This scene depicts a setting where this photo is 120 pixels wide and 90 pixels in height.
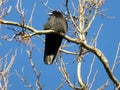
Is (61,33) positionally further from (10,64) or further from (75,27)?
(10,64)

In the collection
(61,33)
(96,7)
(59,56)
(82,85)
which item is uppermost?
(96,7)

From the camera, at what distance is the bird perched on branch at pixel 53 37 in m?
3.95

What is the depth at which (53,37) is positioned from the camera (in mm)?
3924

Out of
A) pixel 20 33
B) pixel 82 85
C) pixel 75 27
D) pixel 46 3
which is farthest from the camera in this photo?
pixel 46 3

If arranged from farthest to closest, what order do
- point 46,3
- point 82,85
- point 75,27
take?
point 46,3 → point 75,27 → point 82,85

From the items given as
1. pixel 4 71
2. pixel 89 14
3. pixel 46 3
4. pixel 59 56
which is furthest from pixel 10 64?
pixel 89 14

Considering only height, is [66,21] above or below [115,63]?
above

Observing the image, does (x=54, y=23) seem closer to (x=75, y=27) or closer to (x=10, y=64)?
(x=75, y=27)

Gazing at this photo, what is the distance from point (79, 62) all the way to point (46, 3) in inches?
34.5

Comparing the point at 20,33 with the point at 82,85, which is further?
the point at 82,85

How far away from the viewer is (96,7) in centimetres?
404

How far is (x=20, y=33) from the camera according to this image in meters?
3.22

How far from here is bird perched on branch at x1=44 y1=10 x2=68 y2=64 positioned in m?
3.95

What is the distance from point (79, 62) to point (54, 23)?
689 millimetres
